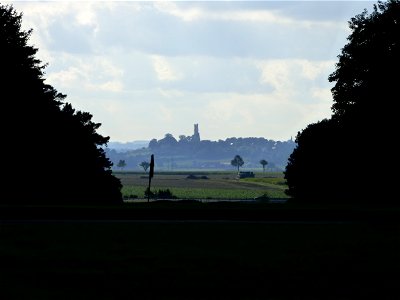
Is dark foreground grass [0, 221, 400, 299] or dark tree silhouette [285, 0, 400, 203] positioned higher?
dark tree silhouette [285, 0, 400, 203]

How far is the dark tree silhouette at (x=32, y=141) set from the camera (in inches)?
2415

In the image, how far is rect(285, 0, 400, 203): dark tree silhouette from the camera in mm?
61969

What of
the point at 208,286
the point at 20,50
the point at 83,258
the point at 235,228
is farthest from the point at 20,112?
the point at 208,286

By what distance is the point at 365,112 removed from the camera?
2464 inches

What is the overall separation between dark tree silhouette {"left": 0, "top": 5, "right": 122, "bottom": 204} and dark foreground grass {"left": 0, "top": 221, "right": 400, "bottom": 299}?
3387 cm

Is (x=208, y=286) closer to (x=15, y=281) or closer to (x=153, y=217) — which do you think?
(x=15, y=281)

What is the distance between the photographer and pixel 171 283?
1706 centimetres

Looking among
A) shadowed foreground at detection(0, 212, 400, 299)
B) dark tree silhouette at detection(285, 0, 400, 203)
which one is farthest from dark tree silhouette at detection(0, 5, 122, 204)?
shadowed foreground at detection(0, 212, 400, 299)

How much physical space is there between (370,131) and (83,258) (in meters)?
45.2

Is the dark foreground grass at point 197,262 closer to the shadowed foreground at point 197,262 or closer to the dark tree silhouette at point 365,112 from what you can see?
the shadowed foreground at point 197,262

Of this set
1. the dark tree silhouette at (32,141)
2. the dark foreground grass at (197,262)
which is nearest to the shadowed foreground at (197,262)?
the dark foreground grass at (197,262)

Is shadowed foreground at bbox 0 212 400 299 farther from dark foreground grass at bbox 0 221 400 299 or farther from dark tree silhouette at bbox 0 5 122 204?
dark tree silhouette at bbox 0 5 122 204

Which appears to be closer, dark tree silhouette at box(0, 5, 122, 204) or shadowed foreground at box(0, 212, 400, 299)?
shadowed foreground at box(0, 212, 400, 299)

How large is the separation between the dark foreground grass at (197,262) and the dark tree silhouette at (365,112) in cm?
3498
